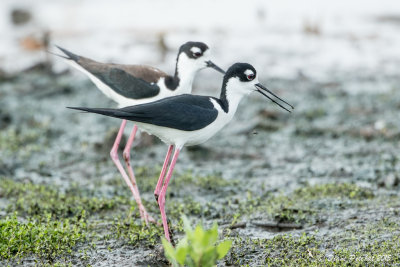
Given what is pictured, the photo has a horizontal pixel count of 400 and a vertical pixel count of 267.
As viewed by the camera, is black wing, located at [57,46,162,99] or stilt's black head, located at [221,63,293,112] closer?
stilt's black head, located at [221,63,293,112]

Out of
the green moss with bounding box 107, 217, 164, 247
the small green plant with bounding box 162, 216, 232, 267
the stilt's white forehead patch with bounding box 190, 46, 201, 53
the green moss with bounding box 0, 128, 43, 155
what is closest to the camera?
the small green plant with bounding box 162, 216, 232, 267

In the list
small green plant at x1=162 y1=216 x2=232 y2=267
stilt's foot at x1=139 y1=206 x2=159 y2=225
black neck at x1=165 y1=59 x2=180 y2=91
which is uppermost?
black neck at x1=165 y1=59 x2=180 y2=91

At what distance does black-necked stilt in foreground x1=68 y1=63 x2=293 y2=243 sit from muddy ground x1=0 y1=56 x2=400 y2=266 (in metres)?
0.72

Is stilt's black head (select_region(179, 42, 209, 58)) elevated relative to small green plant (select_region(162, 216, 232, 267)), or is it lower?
elevated

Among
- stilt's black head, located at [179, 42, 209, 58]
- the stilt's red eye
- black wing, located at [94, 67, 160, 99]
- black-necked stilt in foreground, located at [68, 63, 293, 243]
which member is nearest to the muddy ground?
black-necked stilt in foreground, located at [68, 63, 293, 243]

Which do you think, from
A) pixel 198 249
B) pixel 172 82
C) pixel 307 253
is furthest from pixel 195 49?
pixel 198 249

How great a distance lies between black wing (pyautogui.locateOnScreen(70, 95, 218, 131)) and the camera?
4758 millimetres

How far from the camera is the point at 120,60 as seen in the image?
12.6 metres

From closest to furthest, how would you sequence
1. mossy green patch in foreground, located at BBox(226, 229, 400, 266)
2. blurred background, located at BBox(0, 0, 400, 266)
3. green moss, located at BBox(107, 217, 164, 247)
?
mossy green patch in foreground, located at BBox(226, 229, 400, 266), green moss, located at BBox(107, 217, 164, 247), blurred background, located at BBox(0, 0, 400, 266)

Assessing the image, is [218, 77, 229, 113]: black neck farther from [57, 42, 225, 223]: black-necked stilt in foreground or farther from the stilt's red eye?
[57, 42, 225, 223]: black-necked stilt in foreground

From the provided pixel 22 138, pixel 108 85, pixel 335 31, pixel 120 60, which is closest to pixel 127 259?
pixel 108 85

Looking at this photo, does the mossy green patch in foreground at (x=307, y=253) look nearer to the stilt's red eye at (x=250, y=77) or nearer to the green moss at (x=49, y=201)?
the stilt's red eye at (x=250, y=77)

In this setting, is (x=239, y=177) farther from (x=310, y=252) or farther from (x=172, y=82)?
(x=310, y=252)

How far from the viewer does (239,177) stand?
7.14m
